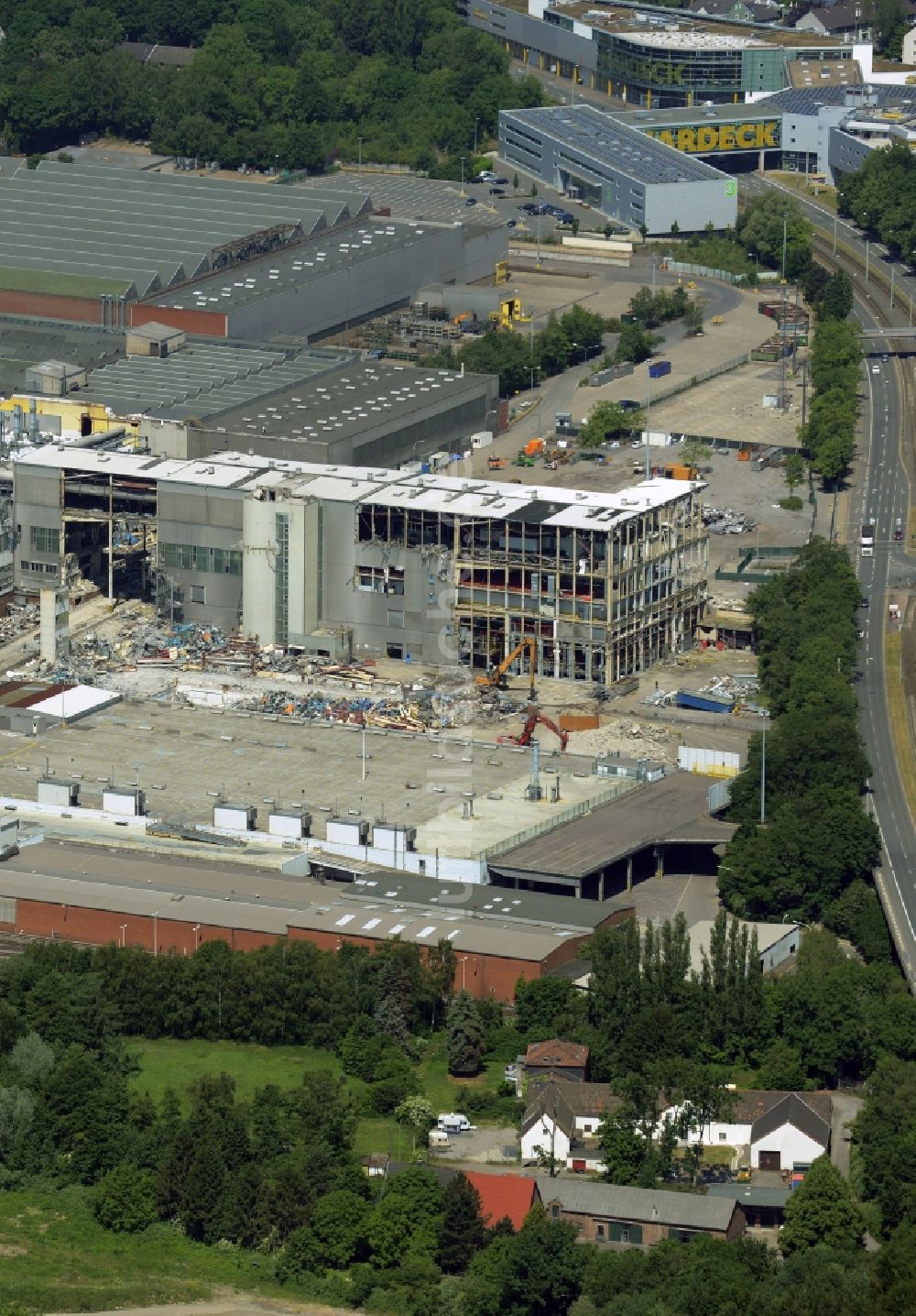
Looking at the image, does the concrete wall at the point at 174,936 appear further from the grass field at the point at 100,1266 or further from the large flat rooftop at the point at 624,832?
the grass field at the point at 100,1266

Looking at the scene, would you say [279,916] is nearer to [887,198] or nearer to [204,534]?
[204,534]

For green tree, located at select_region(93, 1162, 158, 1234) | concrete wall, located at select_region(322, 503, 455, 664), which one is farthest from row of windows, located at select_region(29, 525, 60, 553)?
green tree, located at select_region(93, 1162, 158, 1234)

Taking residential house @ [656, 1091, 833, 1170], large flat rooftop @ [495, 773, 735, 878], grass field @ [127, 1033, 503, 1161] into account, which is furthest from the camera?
large flat rooftop @ [495, 773, 735, 878]

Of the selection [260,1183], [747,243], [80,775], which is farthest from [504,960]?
[747,243]

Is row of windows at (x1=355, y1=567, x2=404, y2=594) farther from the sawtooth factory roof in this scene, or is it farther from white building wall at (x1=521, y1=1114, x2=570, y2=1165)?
white building wall at (x1=521, y1=1114, x2=570, y2=1165)

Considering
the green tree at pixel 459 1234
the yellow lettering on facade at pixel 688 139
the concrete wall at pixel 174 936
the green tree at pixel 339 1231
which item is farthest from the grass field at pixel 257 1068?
the yellow lettering on facade at pixel 688 139

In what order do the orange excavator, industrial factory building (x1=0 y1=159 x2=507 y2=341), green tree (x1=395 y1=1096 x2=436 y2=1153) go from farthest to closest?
industrial factory building (x1=0 y1=159 x2=507 y2=341) → the orange excavator → green tree (x1=395 y1=1096 x2=436 y2=1153)

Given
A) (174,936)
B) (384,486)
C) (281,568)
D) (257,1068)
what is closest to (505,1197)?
(257,1068)
